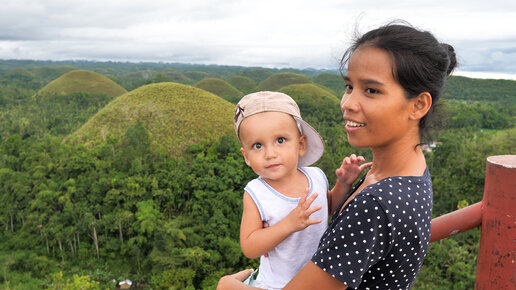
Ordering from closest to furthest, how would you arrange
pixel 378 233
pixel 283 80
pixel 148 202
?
pixel 378 233 < pixel 148 202 < pixel 283 80

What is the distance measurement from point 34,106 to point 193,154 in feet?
87.1

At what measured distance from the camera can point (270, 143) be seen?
149cm

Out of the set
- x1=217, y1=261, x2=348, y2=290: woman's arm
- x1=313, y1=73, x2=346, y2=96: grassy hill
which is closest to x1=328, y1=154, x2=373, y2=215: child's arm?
x1=217, y1=261, x2=348, y2=290: woman's arm

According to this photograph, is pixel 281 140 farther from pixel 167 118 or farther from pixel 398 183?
pixel 167 118

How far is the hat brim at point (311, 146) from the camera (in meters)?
1.62

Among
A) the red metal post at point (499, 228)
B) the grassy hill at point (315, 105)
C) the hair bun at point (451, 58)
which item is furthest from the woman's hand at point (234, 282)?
the grassy hill at point (315, 105)

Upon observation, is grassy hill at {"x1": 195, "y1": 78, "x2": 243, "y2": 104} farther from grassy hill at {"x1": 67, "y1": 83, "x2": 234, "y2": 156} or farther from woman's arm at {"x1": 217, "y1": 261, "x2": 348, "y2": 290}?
woman's arm at {"x1": 217, "y1": 261, "x2": 348, "y2": 290}

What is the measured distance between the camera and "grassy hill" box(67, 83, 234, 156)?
23.0 metres

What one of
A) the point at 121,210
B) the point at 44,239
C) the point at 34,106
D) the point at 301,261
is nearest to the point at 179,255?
the point at 121,210

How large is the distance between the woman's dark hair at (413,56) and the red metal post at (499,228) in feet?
1.52

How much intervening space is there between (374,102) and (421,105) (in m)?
0.17

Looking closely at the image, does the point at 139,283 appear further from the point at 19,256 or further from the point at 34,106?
the point at 34,106

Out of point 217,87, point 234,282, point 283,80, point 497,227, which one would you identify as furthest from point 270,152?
point 283,80

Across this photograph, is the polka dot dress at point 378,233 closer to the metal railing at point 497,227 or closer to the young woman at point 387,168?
the young woman at point 387,168
